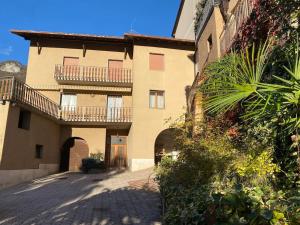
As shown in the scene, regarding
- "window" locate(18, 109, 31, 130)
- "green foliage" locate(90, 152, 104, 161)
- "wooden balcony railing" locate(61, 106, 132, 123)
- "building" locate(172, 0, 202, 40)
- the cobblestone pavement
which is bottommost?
the cobblestone pavement

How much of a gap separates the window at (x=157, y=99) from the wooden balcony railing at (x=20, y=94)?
674 cm

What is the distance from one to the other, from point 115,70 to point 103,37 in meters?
→ 2.52

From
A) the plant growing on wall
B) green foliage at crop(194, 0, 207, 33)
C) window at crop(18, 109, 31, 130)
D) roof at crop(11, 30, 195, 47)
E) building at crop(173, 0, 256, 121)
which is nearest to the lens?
the plant growing on wall

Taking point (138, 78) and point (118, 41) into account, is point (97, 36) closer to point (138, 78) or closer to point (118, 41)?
point (118, 41)

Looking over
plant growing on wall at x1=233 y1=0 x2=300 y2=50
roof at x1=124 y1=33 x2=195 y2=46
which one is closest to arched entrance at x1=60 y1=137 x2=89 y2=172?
roof at x1=124 y1=33 x2=195 y2=46

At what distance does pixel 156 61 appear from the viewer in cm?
2008

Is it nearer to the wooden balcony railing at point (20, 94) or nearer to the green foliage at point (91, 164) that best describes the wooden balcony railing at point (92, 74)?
the wooden balcony railing at point (20, 94)

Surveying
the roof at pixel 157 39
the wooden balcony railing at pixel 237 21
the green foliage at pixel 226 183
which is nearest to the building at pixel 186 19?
the roof at pixel 157 39

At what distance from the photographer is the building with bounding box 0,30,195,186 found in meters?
18.8

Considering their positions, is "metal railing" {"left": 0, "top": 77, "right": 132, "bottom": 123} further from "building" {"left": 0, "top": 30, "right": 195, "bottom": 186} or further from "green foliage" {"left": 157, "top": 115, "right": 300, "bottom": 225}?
"green foliage" {"left": 157, "top": 115, "right": 300, "bottom": 225}

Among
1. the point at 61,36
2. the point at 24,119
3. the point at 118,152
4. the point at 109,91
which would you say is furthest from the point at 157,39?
the point at 24,119

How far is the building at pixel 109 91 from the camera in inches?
739

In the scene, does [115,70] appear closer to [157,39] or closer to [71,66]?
[71,66]

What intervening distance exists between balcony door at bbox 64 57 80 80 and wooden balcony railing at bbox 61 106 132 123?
7.41ft
